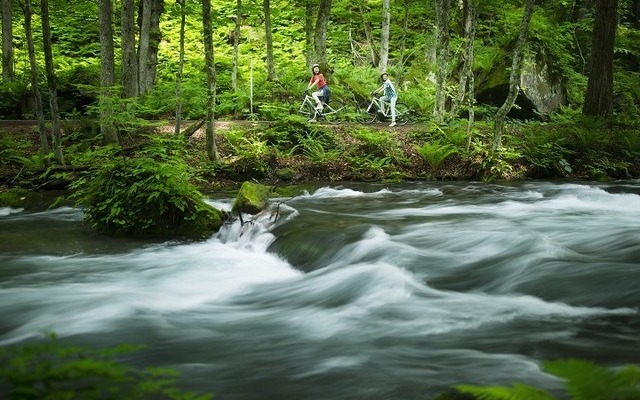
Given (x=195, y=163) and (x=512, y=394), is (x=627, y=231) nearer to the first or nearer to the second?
(x=512, y=394)

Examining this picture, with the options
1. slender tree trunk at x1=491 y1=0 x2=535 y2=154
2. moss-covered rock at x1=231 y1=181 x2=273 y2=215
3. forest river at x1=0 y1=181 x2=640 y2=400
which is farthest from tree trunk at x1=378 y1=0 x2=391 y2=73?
moss-covered rock at x1=231 y1=181 x2=273 y2=215

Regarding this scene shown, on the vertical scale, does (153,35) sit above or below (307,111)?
above

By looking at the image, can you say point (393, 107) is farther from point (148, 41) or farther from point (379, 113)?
point (148, 41)

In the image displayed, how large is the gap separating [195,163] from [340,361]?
1067 cm

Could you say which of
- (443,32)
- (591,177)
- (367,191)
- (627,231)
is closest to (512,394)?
(627,231)

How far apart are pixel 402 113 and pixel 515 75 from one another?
239 inches

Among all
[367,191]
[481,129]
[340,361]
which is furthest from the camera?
[481,129]

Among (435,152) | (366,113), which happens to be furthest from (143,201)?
(366,113)

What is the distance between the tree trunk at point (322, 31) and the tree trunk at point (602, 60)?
873 centimetres

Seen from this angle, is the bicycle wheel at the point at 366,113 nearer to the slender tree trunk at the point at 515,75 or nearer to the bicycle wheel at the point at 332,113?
the bicycle wheel at the point at 332,113

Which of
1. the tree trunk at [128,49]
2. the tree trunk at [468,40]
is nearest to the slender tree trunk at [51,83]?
the tree trunk at [128,49]

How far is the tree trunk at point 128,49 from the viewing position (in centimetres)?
1450

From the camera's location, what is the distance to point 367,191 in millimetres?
13664

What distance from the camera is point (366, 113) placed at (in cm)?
2003
